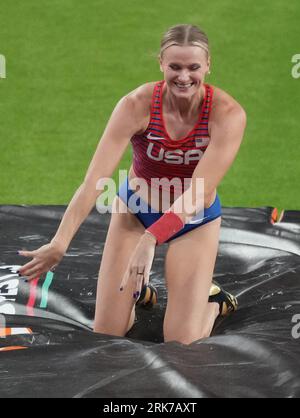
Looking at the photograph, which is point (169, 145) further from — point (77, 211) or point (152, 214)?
point (77, 211)

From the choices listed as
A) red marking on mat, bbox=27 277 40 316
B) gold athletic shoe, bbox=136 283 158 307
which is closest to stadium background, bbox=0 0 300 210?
red marking on mat, bbox=27 277 40 316

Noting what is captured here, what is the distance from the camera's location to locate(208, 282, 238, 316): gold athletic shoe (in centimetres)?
399

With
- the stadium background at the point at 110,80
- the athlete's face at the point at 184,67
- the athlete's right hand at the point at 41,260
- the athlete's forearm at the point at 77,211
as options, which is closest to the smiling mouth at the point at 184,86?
the athlete's face at the point at 184,67

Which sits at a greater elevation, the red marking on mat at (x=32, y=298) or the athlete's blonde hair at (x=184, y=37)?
the athlete's blonde hair at (x=184, y=37)

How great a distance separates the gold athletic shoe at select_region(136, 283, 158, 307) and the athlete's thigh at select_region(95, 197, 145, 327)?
0.37 ft

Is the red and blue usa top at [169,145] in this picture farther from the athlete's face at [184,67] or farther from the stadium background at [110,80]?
the stadium background at [110,80]

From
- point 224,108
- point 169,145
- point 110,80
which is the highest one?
point 110,80

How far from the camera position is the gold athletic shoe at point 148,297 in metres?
4.05

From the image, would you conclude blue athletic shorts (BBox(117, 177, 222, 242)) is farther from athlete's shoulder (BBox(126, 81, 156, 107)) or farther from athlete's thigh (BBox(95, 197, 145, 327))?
athlete's shoulder (BBox(126, 81, 156, 107))

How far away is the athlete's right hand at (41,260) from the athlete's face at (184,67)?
775 millimetres

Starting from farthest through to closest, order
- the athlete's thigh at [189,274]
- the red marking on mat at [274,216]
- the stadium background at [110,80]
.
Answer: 1. the stadium background at [110,80]
2. the red marking on mat at [274,216]
3. the athlete's thigh at [189,274]

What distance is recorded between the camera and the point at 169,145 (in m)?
3.75

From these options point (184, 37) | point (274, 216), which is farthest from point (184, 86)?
point (274, 216)

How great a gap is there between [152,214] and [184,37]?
0.77 m
